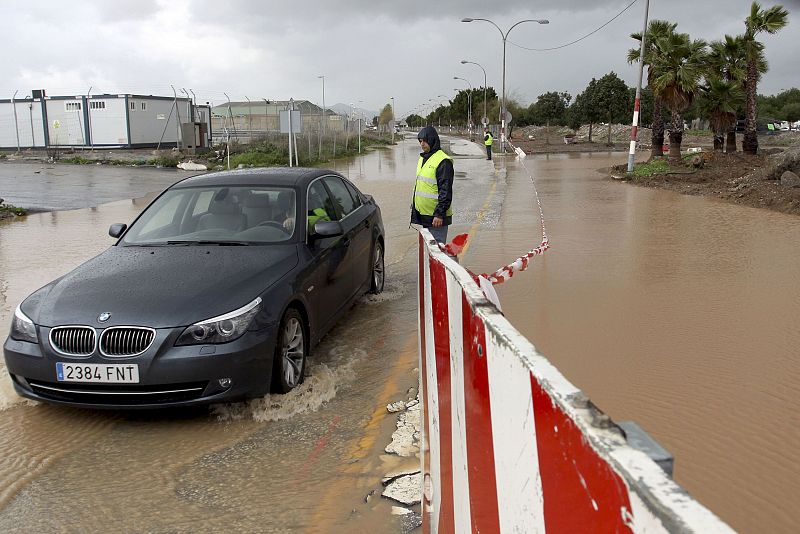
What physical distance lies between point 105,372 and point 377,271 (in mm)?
3861

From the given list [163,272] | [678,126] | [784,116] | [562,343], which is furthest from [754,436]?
[784,116]

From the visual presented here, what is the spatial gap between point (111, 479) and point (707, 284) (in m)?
6.29

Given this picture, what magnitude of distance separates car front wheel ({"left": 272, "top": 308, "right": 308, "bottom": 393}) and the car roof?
1.60 meters

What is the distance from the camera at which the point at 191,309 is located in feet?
14.1

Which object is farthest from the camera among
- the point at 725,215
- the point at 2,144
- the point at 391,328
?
the point at 2,144

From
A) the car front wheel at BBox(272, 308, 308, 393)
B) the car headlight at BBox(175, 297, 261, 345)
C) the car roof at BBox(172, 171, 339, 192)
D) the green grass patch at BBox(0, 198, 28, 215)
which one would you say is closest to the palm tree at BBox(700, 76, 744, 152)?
the green grass patch at BBox(0, 198, 28, 215)

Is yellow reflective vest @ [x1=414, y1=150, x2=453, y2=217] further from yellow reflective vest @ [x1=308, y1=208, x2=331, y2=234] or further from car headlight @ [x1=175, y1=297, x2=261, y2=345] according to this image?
car headlight @ [x1=175, y1=297, x2=261, y2=345]

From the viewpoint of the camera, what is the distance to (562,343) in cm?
572

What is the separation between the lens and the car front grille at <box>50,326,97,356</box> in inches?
165

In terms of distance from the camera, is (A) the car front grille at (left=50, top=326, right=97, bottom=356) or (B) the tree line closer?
(A) the car front grille at (left=50, top=326, right=97, bottom=356)

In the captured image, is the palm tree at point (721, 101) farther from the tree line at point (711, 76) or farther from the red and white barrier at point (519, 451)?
the red and white barrier at point (519, 451)

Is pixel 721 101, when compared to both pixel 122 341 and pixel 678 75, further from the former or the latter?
pixel 122 341

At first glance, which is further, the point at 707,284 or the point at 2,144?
the point at 2,144

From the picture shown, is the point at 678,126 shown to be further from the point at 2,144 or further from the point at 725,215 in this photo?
the point at 2,144
